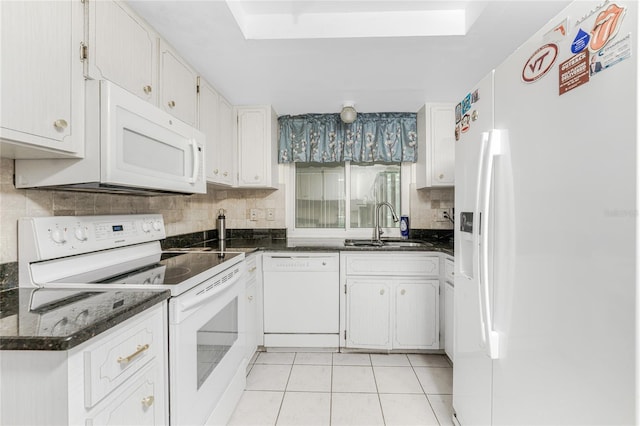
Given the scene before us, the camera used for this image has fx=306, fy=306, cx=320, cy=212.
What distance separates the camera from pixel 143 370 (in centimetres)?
102

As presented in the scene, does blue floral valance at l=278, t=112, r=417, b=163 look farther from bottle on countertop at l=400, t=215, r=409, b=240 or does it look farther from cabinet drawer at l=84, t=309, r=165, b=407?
cabinet drawer at l=84, t=309, r=165, b=407

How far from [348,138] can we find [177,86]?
1.63 m

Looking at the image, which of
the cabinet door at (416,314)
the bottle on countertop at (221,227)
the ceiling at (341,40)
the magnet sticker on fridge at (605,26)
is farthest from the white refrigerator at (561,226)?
the bottle on countertop at (221,227)

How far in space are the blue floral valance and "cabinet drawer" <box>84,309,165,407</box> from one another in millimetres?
2186

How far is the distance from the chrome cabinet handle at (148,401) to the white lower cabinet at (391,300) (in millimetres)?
1655

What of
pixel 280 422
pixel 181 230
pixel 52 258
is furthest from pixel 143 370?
pixel 181 230

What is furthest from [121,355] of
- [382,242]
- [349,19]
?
[382,242]

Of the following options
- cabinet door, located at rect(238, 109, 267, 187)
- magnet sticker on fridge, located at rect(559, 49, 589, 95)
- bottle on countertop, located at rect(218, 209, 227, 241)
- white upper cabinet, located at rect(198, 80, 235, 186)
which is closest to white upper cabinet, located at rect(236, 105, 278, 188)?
cabinet door, located at rect(238, 109, 267, 187)

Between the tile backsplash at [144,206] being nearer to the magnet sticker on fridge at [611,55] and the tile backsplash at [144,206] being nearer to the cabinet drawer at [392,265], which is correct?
the cabinet drawer at [392,265]

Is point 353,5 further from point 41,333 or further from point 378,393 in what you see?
point 378,393

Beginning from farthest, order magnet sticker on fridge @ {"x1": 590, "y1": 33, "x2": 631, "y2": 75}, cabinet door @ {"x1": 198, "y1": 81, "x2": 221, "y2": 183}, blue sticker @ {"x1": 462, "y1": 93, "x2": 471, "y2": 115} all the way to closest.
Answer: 1. cabinet door @ {"x1": 198, "y1": 81, "x2": 221, "y2": 183}
2. blue sticker @ {"x1": 462, "y1": 93, "x2": 471, "y2": 115}
3. magnet sticker on fridge @ {"x1": 590, "y1": 33, "x2": 631, "y2": 75}

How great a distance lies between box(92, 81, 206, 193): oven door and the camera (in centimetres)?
115

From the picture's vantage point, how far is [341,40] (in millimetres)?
1710

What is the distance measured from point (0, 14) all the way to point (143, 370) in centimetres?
114
